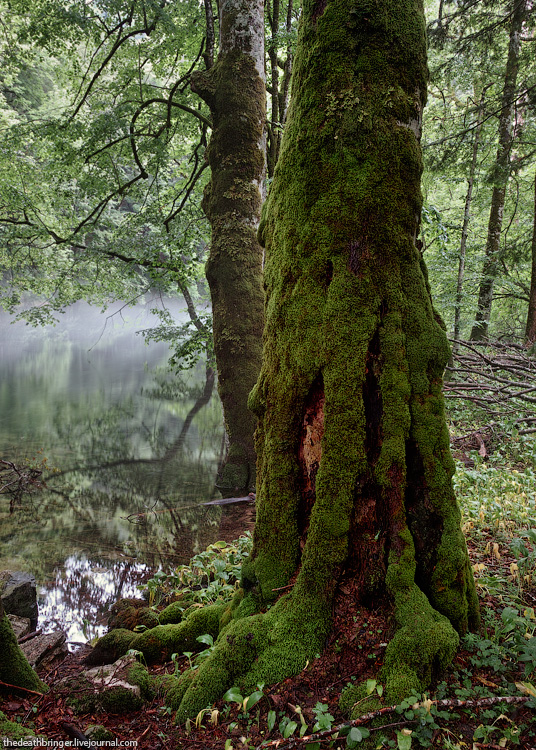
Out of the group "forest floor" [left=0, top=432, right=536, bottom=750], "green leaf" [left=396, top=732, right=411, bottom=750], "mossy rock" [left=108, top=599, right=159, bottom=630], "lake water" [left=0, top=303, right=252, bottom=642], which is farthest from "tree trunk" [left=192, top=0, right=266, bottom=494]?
"green leaf" [left=396, top=732, right=411, bottom=750]

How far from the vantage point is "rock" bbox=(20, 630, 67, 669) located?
342 centimetres

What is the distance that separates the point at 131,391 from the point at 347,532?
20.2m

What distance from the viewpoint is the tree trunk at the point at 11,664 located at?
2504mm

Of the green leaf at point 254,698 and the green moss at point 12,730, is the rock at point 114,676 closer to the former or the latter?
the green moss at point 12,730

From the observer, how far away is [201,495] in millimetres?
8648

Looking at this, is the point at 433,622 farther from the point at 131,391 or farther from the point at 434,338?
the point at 131,391

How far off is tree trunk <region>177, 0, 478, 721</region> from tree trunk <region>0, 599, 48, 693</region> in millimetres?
921

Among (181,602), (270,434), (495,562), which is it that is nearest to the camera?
(270,434)

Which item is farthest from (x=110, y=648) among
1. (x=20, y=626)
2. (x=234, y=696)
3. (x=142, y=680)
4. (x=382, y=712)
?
(x=382, y=712)

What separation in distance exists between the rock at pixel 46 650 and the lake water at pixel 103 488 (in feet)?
2.64

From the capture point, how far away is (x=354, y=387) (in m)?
2.36

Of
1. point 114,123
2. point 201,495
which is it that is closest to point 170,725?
point 201,495

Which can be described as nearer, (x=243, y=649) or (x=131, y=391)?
(x=243, y=649)

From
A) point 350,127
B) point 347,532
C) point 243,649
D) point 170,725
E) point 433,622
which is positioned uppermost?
point 350,127
